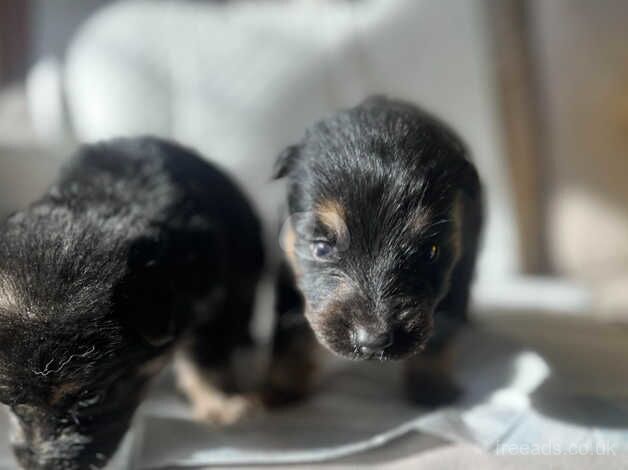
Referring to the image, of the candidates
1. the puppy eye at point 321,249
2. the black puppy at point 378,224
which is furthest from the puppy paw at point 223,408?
the puppy eye at point 321,249

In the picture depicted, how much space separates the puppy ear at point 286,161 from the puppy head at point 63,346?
19.8 inches

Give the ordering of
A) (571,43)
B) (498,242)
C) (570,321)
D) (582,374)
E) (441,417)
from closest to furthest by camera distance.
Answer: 1. (441,417)
2. (582,374)
3. (570,321)
4. (571,43)
5. (498,242)

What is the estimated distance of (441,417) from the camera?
191 cm

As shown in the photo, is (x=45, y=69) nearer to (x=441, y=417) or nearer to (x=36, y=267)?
(x=36, y=267)

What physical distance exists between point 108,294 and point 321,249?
1.75ft

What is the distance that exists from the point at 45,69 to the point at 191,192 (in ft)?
4.28

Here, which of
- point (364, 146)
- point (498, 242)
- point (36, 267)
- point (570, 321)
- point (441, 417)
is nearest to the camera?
point (36, 267)

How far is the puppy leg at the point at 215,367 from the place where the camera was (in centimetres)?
203

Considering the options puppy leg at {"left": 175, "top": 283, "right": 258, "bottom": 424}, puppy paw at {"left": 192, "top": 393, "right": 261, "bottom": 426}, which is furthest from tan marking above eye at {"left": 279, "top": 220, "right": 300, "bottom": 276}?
puppy paw at {"left": 192, "top": 393, "right": 261, "bottom": 426}

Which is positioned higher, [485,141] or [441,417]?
[485,141]

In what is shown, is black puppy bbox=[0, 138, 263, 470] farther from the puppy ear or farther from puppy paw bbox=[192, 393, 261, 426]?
the puppy ear

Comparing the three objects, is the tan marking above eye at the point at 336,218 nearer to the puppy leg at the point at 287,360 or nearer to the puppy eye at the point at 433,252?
the puppy eye at the point at 433,252

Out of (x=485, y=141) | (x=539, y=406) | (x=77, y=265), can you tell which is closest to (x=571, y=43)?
(x=485, y=141)

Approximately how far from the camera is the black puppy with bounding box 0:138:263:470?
→ 1.44 meters
